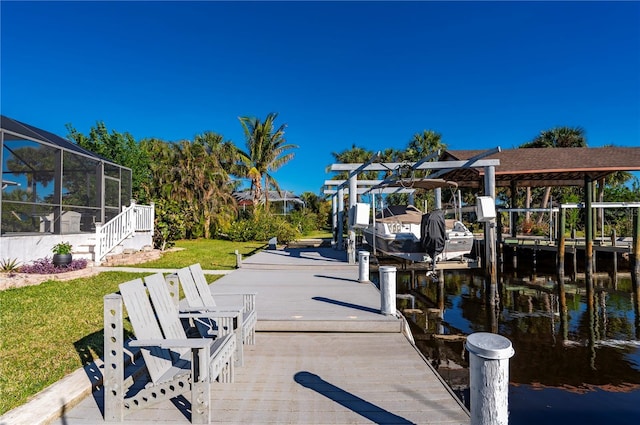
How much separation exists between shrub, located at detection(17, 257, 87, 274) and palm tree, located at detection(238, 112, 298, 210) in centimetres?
1784

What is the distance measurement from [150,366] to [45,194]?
10661 mm

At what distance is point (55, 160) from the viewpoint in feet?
36.0

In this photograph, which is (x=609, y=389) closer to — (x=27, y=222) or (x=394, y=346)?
(x=394, y=346)

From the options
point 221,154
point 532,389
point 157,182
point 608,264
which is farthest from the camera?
point 221,154

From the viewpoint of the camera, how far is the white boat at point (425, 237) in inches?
380

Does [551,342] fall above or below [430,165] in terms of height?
below

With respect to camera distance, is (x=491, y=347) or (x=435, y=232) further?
(x=435, y=232)

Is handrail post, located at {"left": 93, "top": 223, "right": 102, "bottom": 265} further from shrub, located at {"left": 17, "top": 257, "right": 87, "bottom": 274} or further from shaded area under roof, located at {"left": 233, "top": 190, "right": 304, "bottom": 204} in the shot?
shaded area under roof, located at {"left": 233, "top": 190, "right": 304, "bottom": 204}

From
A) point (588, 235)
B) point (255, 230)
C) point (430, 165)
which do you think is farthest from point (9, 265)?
point (588, 235)

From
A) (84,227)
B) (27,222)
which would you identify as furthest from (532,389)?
(84,227)

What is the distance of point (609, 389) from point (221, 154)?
90.4 feet

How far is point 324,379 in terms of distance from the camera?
3537mm

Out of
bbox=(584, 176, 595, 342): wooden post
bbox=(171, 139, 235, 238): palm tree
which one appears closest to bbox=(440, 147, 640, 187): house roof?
bbox=(584, 176, 595, 342): wooden post

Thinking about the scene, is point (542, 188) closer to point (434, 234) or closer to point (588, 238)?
point (588, 238)
